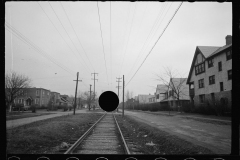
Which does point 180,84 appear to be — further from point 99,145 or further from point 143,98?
point 143,98

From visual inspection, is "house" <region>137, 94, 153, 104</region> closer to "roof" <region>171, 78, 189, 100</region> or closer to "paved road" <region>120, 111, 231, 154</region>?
"roof" <region>171, 78, 189, 100</region>

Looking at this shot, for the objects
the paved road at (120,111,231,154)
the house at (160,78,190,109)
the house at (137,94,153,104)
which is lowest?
the house at (137,94,153,104)

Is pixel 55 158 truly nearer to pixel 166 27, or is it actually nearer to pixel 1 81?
pixel 1 81

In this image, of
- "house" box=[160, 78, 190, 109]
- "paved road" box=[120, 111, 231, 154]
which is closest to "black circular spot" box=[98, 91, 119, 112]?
"paved road" box=[120, 111, 231, 154]

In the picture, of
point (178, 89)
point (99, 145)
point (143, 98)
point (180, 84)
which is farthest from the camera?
point (143, 98)

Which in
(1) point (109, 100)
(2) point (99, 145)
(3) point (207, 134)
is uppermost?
(1) point (109, 100)

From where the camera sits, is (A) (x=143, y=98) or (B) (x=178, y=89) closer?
(B) (x=178, y=89)

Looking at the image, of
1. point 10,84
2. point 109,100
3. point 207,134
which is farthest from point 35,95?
point 207,134

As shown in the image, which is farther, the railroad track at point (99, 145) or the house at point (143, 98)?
the house at point (143, 98)

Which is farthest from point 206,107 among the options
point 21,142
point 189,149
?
point 21,142

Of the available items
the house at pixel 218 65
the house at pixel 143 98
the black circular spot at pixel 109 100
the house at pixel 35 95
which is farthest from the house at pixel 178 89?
the house at pixel 143 98

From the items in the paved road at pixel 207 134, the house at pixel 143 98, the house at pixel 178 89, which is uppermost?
the house at pixel 178 89

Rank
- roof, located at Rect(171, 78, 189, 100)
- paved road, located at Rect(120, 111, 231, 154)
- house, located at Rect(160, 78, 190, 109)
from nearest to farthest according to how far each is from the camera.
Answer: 1. paved road, located at Rect(120, 111, 231, 154)
2. house, located at Rect(160, 78, 190, 109)
3. roof, located at Rect(171, 78, 189, 100)

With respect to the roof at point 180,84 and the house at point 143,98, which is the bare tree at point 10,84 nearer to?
the roof at point 180,84
